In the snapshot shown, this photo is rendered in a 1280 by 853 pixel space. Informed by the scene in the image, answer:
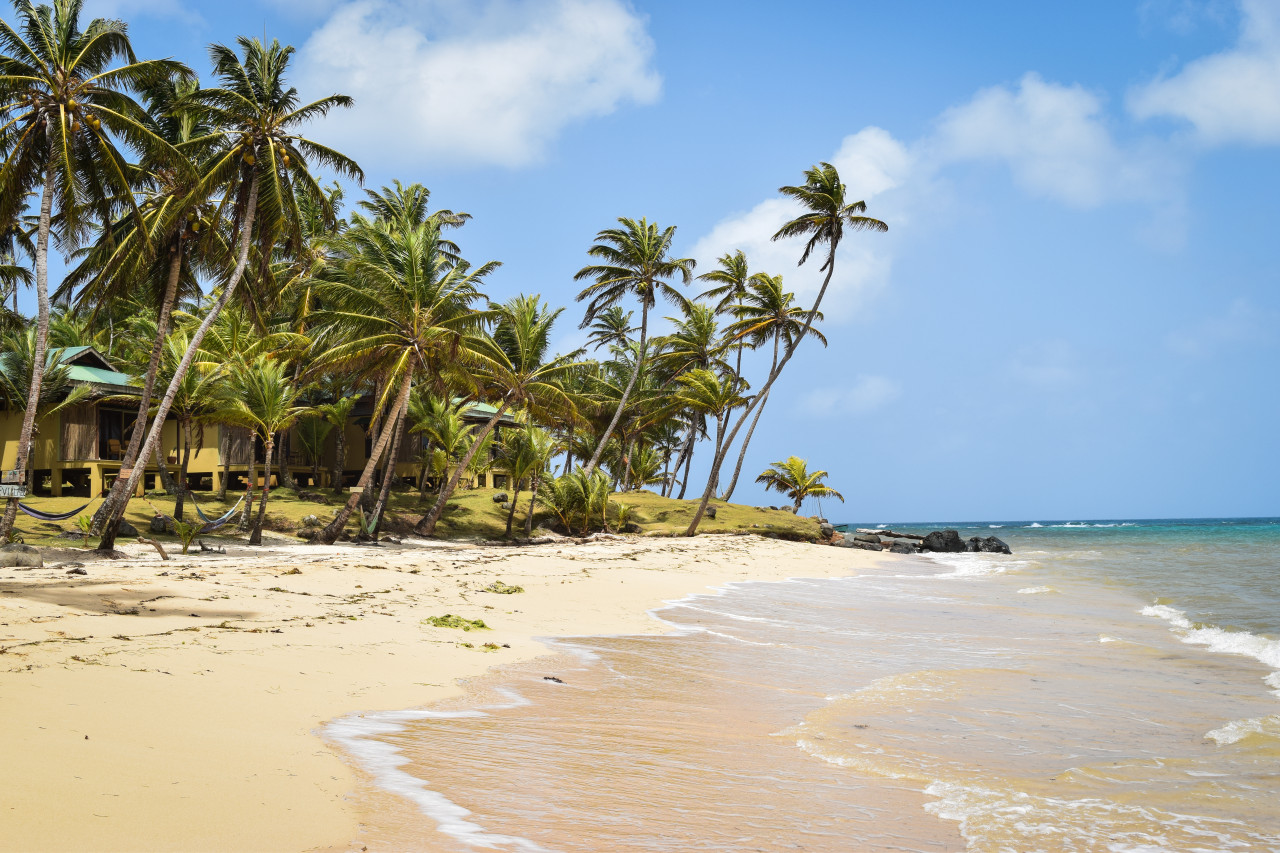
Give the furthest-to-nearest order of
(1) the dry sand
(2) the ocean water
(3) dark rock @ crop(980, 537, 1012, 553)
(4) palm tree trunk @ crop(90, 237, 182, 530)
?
(3) dark rock @ crop(980, 537, 1012, 553) → (4) palm tree trunk @ crop(90, 237, 182, 530) → (2) the ocean water → (1) the dry sand

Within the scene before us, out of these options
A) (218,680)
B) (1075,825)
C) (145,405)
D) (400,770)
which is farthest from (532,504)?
(1075,825)

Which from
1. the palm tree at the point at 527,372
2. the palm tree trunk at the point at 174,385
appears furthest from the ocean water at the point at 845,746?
the palm tree at the point at 527,372

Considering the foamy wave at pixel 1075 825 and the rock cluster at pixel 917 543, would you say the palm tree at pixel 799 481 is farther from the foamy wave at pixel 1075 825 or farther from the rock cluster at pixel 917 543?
the foamy wave at pixel 1075 825

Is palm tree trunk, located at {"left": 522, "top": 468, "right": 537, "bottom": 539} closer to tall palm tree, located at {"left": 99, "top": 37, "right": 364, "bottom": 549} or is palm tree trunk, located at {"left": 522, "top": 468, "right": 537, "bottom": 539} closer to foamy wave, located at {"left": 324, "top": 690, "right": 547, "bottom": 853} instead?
tall palm tree, located at {"left": 99, "top": 37, "right": 364, "bottom": 549}

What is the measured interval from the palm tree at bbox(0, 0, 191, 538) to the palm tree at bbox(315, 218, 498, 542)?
577cm

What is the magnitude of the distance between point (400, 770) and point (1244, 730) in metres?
5.81

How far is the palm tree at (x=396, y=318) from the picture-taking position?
68.0 ft

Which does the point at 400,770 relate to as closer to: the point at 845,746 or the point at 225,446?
the point at 845,746

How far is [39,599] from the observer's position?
7145 millimetres

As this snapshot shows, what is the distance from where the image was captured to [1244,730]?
5652mm

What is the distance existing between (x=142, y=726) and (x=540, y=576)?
10.3 meters

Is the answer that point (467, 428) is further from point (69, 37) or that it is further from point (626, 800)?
point (626, 800)

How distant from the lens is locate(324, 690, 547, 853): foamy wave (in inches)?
121

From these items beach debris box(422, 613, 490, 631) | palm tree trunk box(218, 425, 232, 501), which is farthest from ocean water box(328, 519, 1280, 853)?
palm tree trunk box(218, 425, 232, 501)
